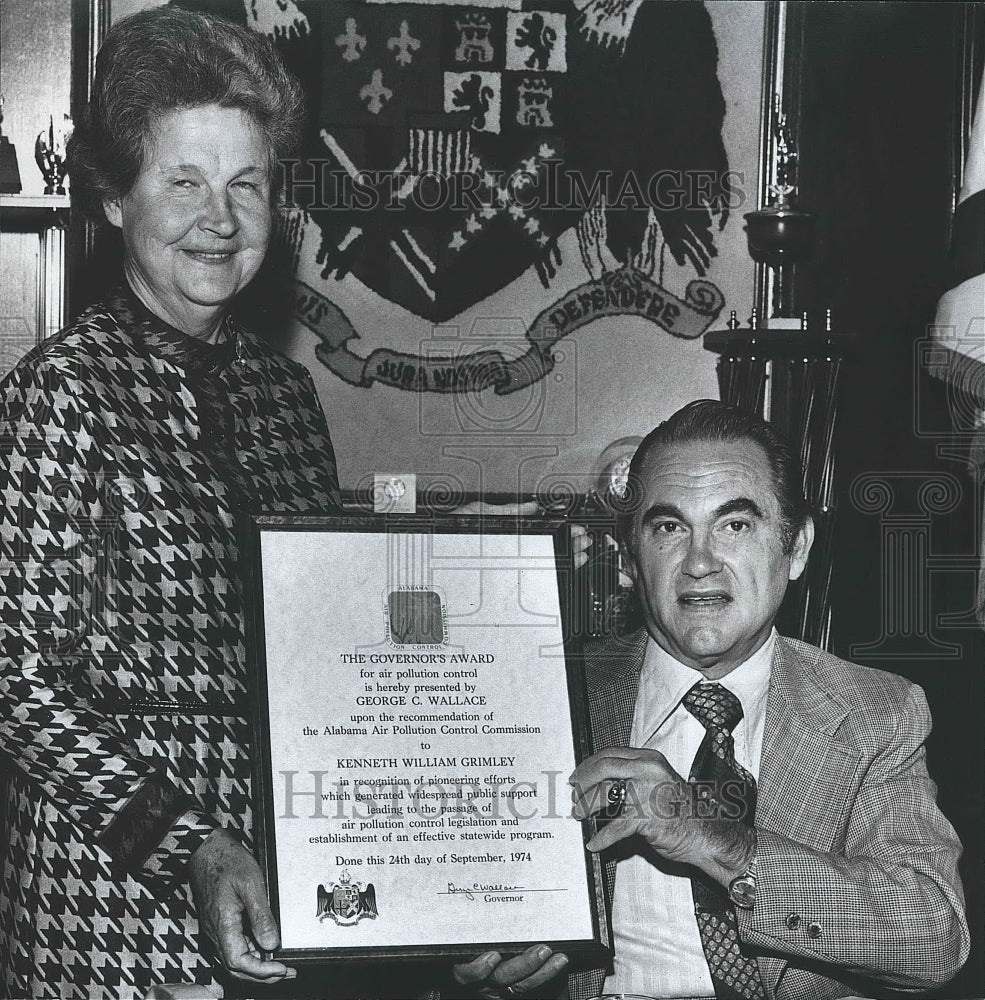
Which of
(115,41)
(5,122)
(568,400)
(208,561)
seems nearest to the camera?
(208,561)

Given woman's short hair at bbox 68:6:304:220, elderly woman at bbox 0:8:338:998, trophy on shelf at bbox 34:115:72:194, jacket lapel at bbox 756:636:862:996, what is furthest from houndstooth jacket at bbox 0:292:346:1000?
jacket lapel at bbox 756:636:862:996

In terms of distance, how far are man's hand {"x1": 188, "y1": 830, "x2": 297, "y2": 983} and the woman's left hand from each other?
2.76ft

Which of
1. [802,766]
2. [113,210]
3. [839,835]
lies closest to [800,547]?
[802,766]

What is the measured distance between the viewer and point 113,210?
2.20 m

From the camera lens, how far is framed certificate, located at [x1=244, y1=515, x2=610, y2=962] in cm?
190

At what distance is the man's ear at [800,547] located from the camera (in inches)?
86.8

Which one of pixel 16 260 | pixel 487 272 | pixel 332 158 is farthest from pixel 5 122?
pixel 487 272

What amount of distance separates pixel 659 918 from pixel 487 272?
1276 millimetres

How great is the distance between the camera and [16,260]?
2.41 meters

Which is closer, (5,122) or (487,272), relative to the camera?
(5,122)

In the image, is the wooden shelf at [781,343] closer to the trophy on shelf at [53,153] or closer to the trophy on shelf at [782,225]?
the trophy on shelf at [782,225]

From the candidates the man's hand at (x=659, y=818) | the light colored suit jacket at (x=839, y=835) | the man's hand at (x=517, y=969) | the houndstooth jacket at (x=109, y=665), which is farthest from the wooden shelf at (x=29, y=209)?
the man's hand at (x=517, y=969)

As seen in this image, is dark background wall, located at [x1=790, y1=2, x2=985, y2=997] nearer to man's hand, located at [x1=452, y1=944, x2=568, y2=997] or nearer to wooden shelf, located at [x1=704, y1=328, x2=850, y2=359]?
wooden shelf, located at [x1=704, y1=328, x2=850, y2=359]

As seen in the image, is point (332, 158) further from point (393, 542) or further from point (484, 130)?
point (393, 542)
